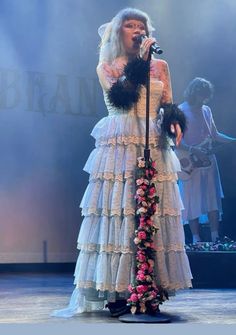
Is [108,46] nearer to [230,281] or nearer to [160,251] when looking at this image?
[160,251]

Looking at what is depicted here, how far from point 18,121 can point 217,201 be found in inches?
79.7

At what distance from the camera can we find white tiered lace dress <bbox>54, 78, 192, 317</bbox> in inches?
121

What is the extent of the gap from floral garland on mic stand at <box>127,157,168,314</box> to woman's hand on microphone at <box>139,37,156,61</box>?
50 centimetres

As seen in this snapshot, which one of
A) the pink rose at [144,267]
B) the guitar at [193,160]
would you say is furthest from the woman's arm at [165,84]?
the guitar at [193,160]

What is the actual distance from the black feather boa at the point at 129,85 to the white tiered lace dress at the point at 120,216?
0.08 metres

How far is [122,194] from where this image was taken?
314 centimetres

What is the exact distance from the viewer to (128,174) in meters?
3.14

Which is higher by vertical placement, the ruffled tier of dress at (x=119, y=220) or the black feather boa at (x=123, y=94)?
the black feather boa at (x=123, y=94)

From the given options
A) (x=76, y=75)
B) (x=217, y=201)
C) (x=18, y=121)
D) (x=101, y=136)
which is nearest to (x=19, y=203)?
(x=18, y=121)

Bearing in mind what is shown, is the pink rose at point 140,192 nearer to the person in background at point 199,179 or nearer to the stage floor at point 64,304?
the stage floor at point 64,304

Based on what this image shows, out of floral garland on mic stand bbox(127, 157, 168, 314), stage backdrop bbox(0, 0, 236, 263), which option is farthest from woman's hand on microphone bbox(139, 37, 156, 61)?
stage backdrop bbox(0, 0, 236, 263)

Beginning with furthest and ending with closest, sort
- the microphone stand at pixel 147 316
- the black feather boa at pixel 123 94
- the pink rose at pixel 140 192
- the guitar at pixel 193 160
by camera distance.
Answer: the guitar at pixel 193 160 → the black feather boa at pixel 123 94 → the pink rose at pixel 140 192 → the microphone stand at pixel 147 316

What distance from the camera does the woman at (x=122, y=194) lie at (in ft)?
10.1

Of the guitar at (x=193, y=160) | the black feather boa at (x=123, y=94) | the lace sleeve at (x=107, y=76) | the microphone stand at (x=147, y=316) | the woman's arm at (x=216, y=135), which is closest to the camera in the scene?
the microphone stand at (x=147, y=316)
